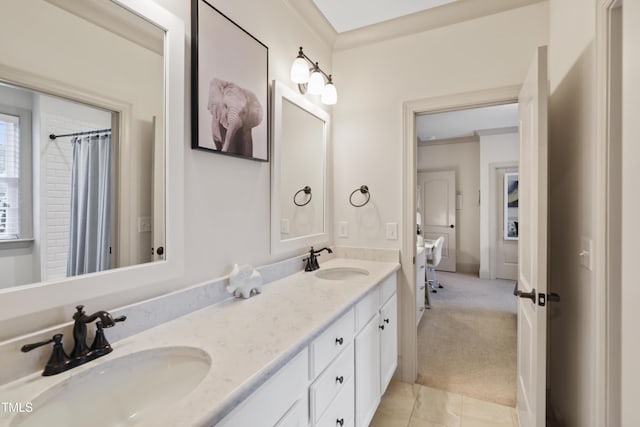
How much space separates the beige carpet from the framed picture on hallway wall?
3.65ft

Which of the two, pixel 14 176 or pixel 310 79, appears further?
pixel 310 79

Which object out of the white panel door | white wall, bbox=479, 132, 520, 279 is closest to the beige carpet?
the white panel door

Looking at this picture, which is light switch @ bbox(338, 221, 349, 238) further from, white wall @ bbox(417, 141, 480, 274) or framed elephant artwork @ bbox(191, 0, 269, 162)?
white wall @ bbox(417, 141, 480, 274)

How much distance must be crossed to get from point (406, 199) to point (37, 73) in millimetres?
2002

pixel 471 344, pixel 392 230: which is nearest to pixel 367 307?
pixel 392 230

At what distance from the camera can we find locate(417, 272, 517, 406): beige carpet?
2.22 meters

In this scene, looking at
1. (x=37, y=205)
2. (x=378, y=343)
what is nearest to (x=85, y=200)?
(x=37, y=205)

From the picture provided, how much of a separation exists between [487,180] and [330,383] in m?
5.18

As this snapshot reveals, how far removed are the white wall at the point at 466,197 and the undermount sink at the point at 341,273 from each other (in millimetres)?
4514

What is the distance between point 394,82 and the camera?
2279 mm

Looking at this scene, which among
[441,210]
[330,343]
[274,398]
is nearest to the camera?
[274,398]

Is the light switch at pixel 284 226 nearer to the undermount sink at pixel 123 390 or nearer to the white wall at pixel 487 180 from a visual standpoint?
the undermount sink at pixel 123 390

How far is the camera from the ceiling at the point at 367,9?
1969 millimetres

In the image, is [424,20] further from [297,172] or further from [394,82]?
[297,172]
